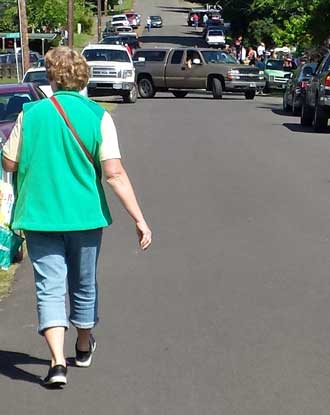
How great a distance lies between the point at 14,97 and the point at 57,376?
363 inches

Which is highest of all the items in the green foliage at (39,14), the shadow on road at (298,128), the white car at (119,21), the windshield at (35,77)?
the windshield at (35,77)

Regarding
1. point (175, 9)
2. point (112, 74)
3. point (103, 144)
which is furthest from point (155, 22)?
point (103, 144)

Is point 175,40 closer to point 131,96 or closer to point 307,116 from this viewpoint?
point 131,96

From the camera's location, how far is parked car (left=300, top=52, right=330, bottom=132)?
23312mm

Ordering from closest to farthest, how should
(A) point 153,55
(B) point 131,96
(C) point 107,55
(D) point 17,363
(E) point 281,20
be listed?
(D) point 17,363 → (B) point 131,96 → (C) point 107,55 → (A) point 153,55 → (E) point 281,20

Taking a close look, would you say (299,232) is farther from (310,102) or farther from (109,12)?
(109,12)

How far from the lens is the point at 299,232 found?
35.5 feet

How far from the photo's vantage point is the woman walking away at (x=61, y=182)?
18.5ft

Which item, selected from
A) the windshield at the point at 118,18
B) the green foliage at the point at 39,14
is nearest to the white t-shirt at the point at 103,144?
the green foliage at the point at 39,14

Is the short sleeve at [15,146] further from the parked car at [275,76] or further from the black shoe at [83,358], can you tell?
the parked car at [275,76]

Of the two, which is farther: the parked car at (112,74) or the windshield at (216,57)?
the windshield at (216,57)

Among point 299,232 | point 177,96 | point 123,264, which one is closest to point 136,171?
point 299,232

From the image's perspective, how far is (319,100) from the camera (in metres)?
23.5

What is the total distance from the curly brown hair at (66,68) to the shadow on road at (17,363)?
66.0 inches
